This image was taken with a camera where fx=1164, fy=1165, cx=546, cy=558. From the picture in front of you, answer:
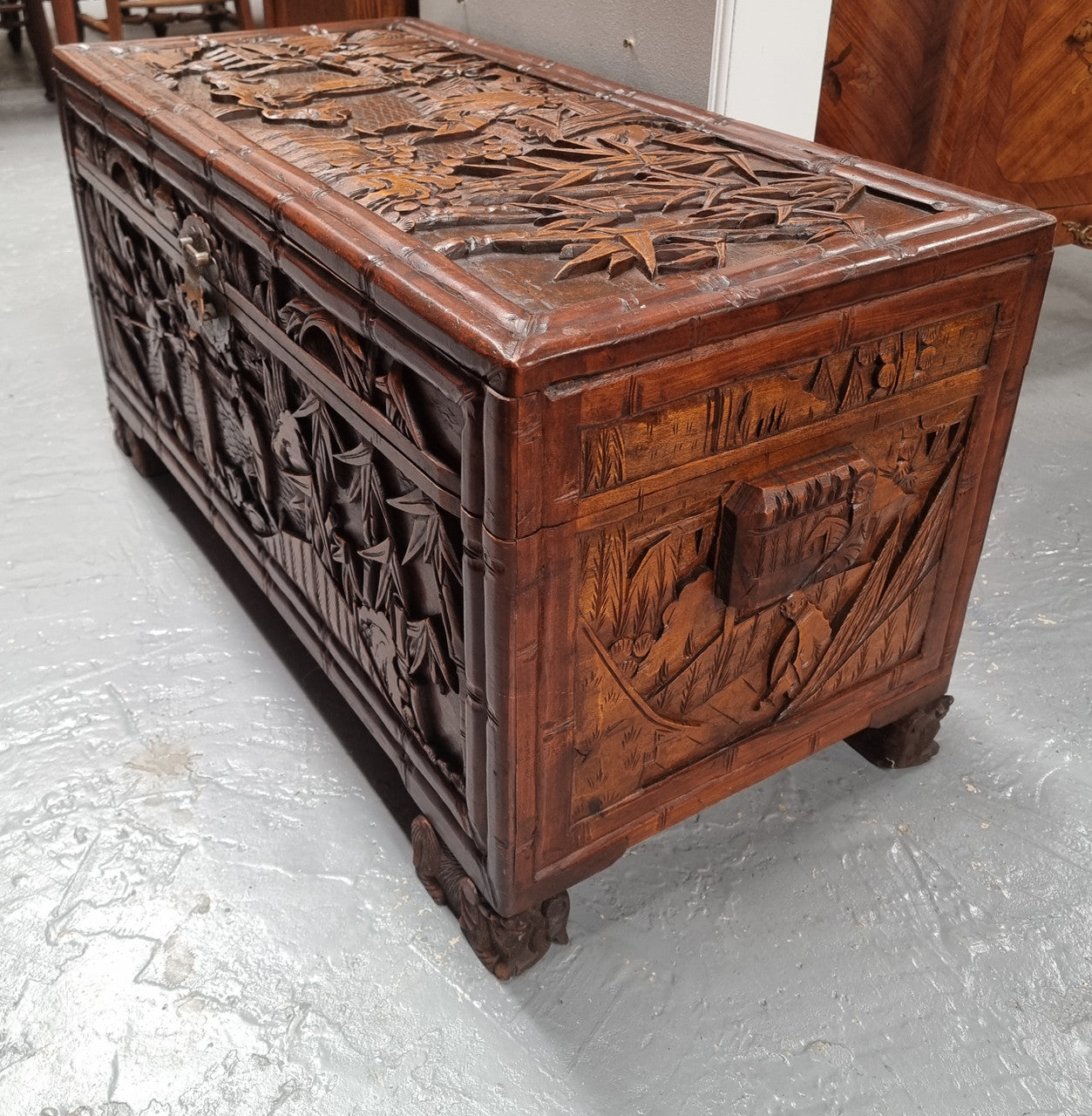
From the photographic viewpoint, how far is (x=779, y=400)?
48.0 inches

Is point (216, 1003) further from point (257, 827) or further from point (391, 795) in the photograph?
point (391, 795)

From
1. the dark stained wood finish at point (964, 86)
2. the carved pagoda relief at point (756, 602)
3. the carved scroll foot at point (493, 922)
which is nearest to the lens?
the carved pagoda relief at point (756, 602)

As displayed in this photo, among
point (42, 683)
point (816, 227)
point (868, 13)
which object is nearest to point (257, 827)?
point (42, 683)

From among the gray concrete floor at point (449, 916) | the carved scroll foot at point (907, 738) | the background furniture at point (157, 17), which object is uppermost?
the background furniture at point (157, 17)

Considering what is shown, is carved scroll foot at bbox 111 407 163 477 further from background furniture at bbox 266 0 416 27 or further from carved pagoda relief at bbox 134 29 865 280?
background furniture at bbox 266 0 416 27

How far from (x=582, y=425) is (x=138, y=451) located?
1605 millimetres

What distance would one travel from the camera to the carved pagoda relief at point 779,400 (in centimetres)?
112

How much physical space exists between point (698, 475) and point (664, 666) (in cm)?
25

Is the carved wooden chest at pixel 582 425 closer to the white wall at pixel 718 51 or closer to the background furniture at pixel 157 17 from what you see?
the white wall at pixel 718 51

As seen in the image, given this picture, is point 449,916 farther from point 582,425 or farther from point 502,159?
point 502,159

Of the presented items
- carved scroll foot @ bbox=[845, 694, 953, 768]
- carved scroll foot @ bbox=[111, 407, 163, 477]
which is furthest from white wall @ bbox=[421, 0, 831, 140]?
carved scroll foot @ bbox=[111, 407, 163, 477]

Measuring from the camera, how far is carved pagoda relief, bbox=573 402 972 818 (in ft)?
4.09

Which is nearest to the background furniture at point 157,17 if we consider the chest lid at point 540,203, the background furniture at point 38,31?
the background furniture at point 38,31

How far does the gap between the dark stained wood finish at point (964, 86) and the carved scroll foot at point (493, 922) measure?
1766 millimetres
